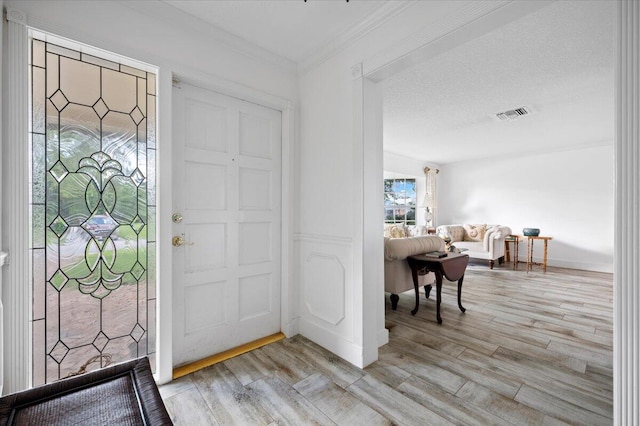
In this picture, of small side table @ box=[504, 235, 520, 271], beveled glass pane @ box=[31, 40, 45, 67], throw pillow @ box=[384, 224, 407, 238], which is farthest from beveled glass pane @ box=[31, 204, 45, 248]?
small side table @ box=[504, 235, 520, 271]

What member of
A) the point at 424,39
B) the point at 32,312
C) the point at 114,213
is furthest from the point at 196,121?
the point at 424,39

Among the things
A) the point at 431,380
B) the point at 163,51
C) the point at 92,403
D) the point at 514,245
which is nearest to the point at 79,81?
the point at 163,51

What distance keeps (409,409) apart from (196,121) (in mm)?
2352

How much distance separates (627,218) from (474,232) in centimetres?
585

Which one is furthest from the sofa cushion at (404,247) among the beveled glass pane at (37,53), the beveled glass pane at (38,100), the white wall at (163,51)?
the beveled glass pane at (37,53)

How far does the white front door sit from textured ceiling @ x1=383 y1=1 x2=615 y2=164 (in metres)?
1.65

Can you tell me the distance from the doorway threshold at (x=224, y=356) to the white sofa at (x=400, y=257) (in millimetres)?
1297

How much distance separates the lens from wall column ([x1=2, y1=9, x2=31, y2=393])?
1.42 metres

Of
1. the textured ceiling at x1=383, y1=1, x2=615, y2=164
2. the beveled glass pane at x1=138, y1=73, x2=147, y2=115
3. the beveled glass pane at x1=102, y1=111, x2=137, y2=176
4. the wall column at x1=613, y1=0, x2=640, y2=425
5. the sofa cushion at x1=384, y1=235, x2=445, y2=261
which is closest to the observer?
the wall column at x1=613, y1=0, x2=640, y2=425

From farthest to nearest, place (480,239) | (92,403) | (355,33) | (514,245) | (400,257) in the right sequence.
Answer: (480,239) → (514,245) → (400,257) → (355,33) → (92,403)

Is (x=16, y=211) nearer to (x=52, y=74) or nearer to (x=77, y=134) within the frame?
(x=77, y=134)

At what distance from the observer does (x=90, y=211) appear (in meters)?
1.71

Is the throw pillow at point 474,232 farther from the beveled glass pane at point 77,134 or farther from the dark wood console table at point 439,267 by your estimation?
the beveled glass pane at point 77,134

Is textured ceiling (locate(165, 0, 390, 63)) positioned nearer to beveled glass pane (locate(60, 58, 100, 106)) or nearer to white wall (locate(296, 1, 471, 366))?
white wall (locate(296, 1, 471, 366))
